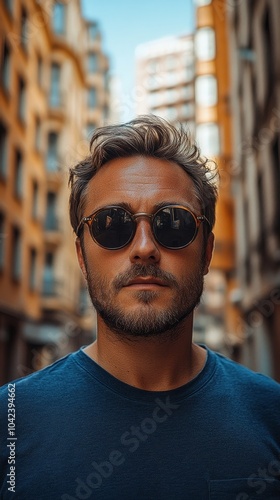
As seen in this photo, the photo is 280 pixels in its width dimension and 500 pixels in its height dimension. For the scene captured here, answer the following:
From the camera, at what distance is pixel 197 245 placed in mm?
1838

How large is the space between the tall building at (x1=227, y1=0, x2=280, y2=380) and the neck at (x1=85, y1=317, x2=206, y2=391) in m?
9.76

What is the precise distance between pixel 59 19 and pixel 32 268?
13.4 m

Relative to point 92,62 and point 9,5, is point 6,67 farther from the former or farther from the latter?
point 92,62

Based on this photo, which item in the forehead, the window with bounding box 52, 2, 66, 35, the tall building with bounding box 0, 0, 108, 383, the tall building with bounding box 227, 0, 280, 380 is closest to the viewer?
the forehead

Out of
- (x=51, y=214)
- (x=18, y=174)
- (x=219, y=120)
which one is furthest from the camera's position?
(x=51, y=214)

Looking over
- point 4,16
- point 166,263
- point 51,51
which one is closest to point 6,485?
point 166,263

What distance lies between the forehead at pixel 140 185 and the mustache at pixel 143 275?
20cm

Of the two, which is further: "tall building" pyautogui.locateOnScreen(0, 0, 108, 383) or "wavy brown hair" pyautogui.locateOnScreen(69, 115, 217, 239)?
"tall building" pyautogui.locateOnScreen(0, 0, 108, 383)

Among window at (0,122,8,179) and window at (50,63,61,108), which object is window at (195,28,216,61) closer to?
window at (50,63,61,108)

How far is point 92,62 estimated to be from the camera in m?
44.9

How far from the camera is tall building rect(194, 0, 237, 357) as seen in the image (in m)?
20.7

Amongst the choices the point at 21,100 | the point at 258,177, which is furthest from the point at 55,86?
the point at 258,177

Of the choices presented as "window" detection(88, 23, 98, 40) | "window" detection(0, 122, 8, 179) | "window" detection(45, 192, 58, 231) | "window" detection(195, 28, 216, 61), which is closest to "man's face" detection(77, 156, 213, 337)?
"window" detection(0, 122, 8, 179)

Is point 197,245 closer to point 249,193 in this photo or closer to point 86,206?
point 86,206
